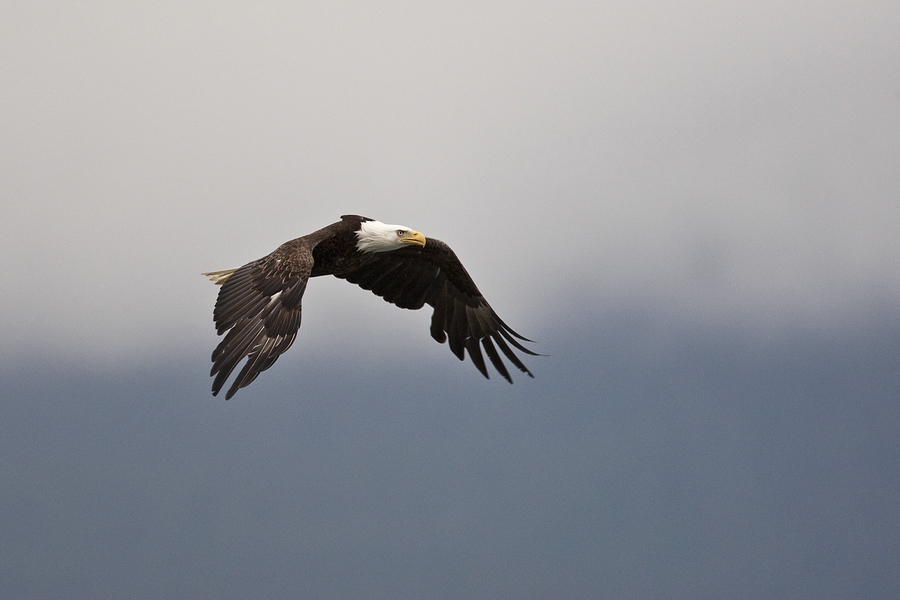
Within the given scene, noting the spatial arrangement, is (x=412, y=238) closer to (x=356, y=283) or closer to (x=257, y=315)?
(x=356, y=283)

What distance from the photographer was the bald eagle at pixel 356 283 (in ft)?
27.6

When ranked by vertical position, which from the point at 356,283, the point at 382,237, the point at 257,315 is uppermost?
the point at 382,237

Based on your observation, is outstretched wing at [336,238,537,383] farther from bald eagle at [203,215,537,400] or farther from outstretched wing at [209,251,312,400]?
outstretched wing at [209,251,312,400]

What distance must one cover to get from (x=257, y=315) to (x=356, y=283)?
2999 millimetres

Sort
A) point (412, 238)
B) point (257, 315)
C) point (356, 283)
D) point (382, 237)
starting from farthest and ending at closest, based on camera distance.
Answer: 1. point (356, 283)
2. point (412, 238)
3. point (382, 237)
4. point (257, 315)

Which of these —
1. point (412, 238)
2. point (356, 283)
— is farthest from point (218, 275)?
point (412, 238)

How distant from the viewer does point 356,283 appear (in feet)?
38.1

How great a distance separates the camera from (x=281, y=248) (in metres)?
9.47

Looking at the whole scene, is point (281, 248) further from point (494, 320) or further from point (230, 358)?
point (494, 320)

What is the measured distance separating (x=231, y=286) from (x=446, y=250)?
10.4 feet

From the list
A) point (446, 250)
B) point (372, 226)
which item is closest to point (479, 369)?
point (446, 250)

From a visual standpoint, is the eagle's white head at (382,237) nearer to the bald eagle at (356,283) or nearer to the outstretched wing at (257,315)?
the bald eagle at (356,283)

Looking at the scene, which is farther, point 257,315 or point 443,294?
point 443,294

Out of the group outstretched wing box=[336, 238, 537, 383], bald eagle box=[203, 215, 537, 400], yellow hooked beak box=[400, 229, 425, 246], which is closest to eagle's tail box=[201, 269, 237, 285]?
bald eagle box=[203, 215, 537, 400]
